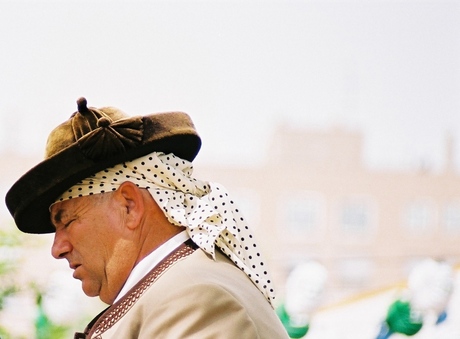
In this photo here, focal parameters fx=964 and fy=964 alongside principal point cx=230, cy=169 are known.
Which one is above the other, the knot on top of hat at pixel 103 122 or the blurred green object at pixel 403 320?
the knot on top of hat at pixel 103 122

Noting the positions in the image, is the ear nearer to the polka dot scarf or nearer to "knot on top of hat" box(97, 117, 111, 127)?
the polka dot scarf

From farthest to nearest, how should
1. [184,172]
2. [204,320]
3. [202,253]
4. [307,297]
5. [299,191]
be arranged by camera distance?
1. [299,191]
2. [307,297]
3. [184,172]
4. [202,253]
5. [204,320]

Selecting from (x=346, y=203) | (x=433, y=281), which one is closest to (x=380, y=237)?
(x=346, y=203)

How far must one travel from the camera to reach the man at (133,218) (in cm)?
185

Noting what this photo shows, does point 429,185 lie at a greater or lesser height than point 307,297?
lesser

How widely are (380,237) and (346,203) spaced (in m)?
2.43

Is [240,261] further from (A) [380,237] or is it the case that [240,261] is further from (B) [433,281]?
(A) [380,237]

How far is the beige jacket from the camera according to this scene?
A: 1694 mm

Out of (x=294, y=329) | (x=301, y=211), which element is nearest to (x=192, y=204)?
(x=294, y=329)

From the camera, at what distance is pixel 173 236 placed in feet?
6.30

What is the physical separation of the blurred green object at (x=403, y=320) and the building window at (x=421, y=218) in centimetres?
4465

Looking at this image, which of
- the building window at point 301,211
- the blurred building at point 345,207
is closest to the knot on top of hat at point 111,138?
the blurred building at point 345,207

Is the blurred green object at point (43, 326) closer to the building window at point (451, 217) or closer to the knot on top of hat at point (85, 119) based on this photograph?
the knot on top of hat at point (85, 119)

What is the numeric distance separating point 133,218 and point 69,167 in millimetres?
160
